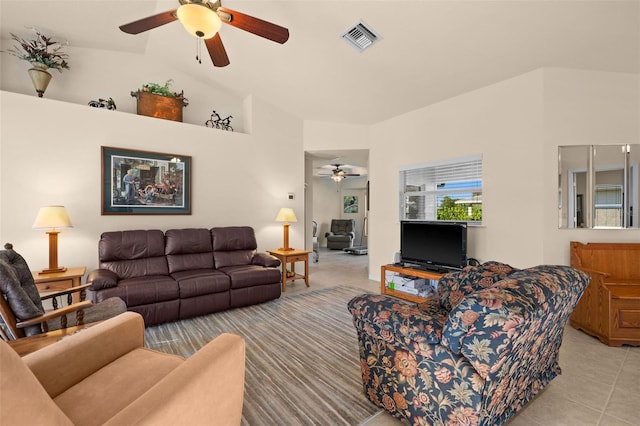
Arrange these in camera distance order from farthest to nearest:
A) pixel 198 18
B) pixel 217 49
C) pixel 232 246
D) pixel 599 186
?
pixel 232 246, pixel 599 186, pixel 217 49, pixel 198 18

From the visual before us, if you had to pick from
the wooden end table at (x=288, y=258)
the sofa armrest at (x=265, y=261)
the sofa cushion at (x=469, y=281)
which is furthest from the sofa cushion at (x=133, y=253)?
the sofa cushion at (x=469, y=281)

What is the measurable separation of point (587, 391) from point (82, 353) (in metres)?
3.11

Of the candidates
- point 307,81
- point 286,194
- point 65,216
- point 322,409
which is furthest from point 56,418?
point 286,194

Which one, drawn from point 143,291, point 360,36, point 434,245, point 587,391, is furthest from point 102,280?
point 587,391

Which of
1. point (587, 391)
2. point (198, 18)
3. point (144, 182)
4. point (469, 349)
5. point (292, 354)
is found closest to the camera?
point (469, 349)

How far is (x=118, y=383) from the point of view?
1324 millimetres

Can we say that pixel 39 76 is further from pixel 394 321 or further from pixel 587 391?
pixel 587 391

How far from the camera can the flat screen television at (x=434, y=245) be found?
3.64 m

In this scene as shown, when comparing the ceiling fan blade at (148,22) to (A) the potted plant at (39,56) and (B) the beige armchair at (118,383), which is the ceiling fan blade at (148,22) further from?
(B) the beige armchair at (118,383)

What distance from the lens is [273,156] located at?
5.15m

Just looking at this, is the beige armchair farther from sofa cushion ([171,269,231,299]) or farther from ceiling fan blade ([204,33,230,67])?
ceiling fan blade ([204,33,230,67])

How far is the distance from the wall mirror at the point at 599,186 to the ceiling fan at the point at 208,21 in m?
3.39

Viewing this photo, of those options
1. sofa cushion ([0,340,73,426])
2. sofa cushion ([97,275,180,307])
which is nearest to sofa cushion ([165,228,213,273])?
sofa cushion ([97,275,180,307])

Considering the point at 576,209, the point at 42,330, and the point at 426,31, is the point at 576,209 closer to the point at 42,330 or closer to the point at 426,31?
the point at 426,31
